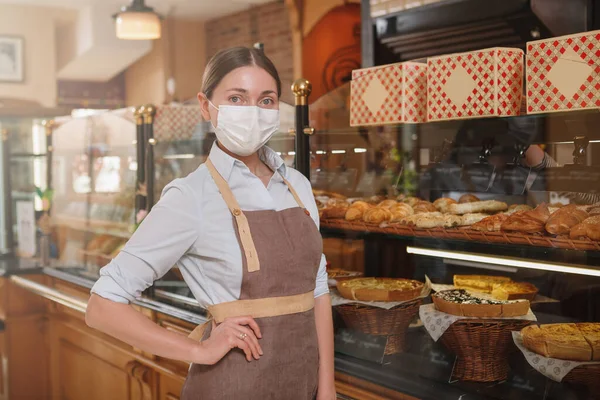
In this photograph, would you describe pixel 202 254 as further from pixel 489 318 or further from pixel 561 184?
pixel 561 184

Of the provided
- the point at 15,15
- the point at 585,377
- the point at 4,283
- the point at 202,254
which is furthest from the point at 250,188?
the point at 15,15

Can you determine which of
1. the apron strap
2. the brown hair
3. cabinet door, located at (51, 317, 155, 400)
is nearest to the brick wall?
cabinet door, located at (51, 317, 155, 400)

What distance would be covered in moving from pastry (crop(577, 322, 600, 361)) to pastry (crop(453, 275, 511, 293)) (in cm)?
33

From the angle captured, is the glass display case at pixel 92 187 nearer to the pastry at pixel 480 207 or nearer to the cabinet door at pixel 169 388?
the cabinet door at pixel 169 388

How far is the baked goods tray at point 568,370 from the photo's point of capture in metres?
1.68

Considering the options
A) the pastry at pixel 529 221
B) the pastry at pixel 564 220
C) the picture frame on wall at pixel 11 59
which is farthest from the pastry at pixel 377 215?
the picture frame on wall at pixel 11 59

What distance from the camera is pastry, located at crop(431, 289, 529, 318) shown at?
191 cm

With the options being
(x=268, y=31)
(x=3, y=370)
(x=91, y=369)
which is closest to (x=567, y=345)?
(x=91, y=369)

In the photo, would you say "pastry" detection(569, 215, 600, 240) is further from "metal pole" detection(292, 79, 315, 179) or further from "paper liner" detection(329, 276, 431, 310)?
"metal pole" detection(292, 79, 315, 179)

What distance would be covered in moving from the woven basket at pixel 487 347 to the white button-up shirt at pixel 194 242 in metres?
0.71

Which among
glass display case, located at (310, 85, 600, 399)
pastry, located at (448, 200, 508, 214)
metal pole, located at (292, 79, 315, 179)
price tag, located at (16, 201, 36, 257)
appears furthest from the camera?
price tag, located at (16, 201, 36, 257)

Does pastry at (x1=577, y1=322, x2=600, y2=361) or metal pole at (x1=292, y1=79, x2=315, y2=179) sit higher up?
metal pole at (x1=292, y1=79, x2=315, y2=179)

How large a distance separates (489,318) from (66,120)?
3.09 metres

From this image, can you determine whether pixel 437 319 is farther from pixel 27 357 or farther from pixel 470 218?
pixel 27 357
